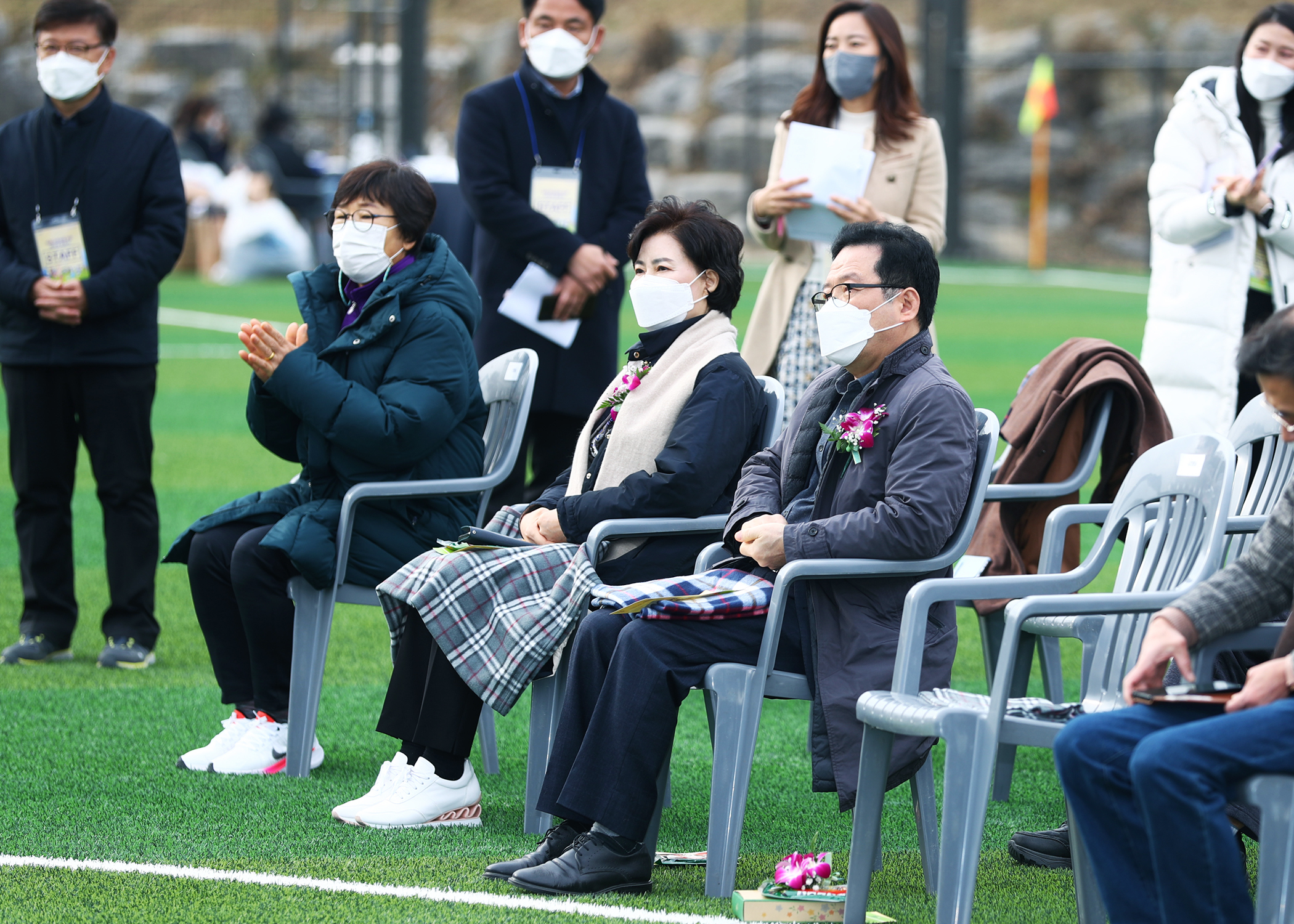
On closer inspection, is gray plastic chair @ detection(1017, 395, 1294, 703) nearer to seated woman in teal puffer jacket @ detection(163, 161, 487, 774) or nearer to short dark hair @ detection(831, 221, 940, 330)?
short dark hair @ detection(831, 221, 940, 330)

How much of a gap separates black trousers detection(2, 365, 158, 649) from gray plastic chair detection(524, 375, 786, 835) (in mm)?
2254

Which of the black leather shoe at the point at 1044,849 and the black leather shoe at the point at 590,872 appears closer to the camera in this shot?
the black leather shoe at the point at 590,872

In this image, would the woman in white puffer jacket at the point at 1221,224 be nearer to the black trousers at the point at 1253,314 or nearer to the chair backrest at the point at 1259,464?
the black trousers at the point at 1253,314

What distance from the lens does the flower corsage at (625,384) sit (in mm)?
4461

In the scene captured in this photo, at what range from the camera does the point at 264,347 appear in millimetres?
4586

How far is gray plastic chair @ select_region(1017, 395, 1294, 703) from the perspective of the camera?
13.7 ft

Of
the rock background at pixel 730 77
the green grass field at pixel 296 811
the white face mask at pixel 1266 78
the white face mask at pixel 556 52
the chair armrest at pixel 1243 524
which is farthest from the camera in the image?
the rock background at pixel 730 77

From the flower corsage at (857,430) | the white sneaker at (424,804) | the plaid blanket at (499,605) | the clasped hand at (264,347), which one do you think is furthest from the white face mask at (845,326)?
the clasped hand at (264,347)

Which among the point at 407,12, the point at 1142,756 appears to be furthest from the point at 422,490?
the point at 407,12

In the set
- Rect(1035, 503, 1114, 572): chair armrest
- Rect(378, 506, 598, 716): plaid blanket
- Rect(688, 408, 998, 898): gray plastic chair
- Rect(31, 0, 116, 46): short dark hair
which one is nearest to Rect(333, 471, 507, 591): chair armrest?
Rect(378, 506, 598, 716): plaid blanket

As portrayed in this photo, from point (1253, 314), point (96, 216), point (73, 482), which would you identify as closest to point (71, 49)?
point (96, 216)

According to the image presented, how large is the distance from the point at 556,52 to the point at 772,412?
2.15 metres

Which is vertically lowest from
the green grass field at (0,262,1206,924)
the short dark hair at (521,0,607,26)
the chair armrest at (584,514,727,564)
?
the green grass field at (0,262,1206,924)

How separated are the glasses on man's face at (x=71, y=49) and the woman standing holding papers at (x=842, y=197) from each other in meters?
2.25
